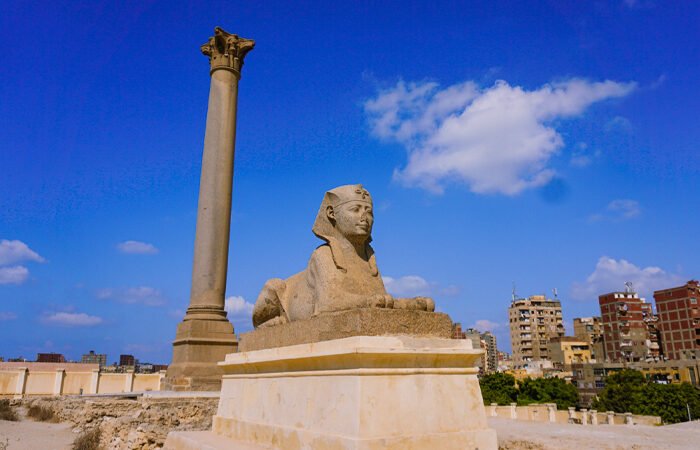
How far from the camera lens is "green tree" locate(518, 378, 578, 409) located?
36.2m

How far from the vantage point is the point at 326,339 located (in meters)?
4.52

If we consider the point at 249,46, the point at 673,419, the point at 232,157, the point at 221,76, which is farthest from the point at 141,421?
the point at 673,419

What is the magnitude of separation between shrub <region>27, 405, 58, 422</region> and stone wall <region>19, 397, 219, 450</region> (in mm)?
95

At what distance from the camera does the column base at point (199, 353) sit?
1227 cm

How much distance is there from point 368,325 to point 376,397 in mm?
584

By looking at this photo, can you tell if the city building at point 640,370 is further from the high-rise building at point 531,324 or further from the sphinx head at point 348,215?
the sphinx head at point 348,215

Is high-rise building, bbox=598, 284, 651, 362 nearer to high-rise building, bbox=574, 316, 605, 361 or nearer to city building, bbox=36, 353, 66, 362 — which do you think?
high-rise building, bbox=574, 316, 605, 361

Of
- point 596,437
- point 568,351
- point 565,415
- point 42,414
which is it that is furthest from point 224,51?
point 568,351

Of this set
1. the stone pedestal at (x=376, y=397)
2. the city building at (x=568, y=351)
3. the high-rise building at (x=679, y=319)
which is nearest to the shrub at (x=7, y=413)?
the stone pedestal at (x=376, y=397)

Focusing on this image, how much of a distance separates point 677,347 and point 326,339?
59555 mm

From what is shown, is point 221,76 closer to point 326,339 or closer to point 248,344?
point 248,344

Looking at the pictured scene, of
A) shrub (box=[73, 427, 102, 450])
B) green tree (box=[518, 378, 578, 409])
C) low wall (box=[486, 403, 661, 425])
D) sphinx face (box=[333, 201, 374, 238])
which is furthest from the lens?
green tree (box=[518, 378, 578, 409])

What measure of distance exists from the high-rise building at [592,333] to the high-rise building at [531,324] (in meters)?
5.05

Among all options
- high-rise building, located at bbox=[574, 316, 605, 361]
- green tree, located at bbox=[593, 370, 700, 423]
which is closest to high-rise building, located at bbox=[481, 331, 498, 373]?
high-rise building, located at bbox=[574, 316, 605, 361]
